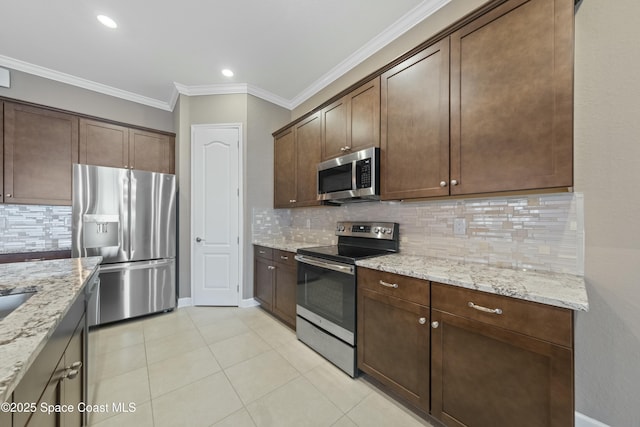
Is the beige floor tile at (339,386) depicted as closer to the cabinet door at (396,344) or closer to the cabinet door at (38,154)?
the cabinet door at (396,344)

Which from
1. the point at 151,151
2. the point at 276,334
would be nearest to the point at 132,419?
the point at 276,334

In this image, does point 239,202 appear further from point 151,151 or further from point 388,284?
point 388,284

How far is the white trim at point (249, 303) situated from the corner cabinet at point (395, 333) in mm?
1855

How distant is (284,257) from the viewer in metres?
2.63

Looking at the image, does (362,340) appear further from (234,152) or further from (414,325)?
(234,152)

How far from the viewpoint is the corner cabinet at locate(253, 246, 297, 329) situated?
2523 mm

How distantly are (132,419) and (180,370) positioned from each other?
454 mm

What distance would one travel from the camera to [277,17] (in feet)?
6.86

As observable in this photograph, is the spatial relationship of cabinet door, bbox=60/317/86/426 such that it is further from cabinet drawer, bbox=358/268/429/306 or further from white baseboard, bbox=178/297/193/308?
white baseboard, bbox=178/297/193/308

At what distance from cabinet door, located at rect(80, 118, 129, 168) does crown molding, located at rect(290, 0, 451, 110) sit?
94.9 inches

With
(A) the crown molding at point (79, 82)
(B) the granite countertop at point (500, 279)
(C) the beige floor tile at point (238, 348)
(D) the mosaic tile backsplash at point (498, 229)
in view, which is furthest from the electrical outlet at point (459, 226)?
(A) the crown molding at point (79, 82)

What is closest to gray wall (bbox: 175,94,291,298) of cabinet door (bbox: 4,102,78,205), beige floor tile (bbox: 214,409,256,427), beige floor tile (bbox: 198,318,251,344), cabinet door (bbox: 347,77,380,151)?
beige floor tile (bbox: 198,318,251,344)

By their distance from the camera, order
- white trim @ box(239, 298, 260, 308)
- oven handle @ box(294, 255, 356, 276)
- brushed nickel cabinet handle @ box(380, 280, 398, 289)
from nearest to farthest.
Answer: brushed nickel cabinet handle @ box(380, 280, 398, 289)
oven handle @ box(294, 255, 356, 276)
white trim @ box(239, 298, 260, 308)

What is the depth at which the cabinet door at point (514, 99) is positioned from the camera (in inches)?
46.7
